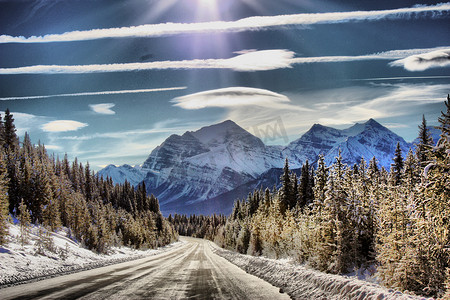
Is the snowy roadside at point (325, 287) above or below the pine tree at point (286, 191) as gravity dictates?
below

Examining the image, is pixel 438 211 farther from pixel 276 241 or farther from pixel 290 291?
pixel 276 241

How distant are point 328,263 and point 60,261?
2000 cm

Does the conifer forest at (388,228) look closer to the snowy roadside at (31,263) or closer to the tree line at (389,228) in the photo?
the tree line at (389,228)

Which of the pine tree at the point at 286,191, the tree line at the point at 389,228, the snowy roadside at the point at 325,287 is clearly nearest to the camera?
the tree line at the point at 389,228

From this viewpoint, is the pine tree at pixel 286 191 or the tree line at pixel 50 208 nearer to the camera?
the tree line at pixel 50 208

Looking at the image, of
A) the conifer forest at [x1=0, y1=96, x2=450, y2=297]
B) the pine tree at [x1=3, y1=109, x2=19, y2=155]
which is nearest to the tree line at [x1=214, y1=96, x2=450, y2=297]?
the conifer forest at [x1=0, y1=96, x2=450, y2=297]

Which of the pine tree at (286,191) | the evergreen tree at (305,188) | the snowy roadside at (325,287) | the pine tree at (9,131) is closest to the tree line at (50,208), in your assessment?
the pine tree at (9,131)

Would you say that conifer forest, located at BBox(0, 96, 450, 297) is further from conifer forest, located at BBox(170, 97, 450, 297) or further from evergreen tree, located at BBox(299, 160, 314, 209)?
evergreen tree, located at BBox(299, 160, 314, 209)

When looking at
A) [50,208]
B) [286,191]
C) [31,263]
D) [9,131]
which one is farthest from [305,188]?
[9,131]

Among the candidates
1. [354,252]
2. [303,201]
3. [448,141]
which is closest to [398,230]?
[354,252]

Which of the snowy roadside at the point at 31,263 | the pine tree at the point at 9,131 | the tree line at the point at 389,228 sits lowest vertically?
the snowy roadside at the point at 31,263

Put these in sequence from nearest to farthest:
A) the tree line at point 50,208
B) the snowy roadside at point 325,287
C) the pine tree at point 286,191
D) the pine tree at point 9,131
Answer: the snowy roadside at point 325,287
the tree line at point 50,208
the pine tree at point 286,191
the pine tree at point 9,131

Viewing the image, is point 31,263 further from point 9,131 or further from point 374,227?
point 9,131

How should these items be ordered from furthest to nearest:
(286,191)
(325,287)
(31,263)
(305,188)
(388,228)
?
(286,191), (305,188), (31,263), (388,228), (325,287)
